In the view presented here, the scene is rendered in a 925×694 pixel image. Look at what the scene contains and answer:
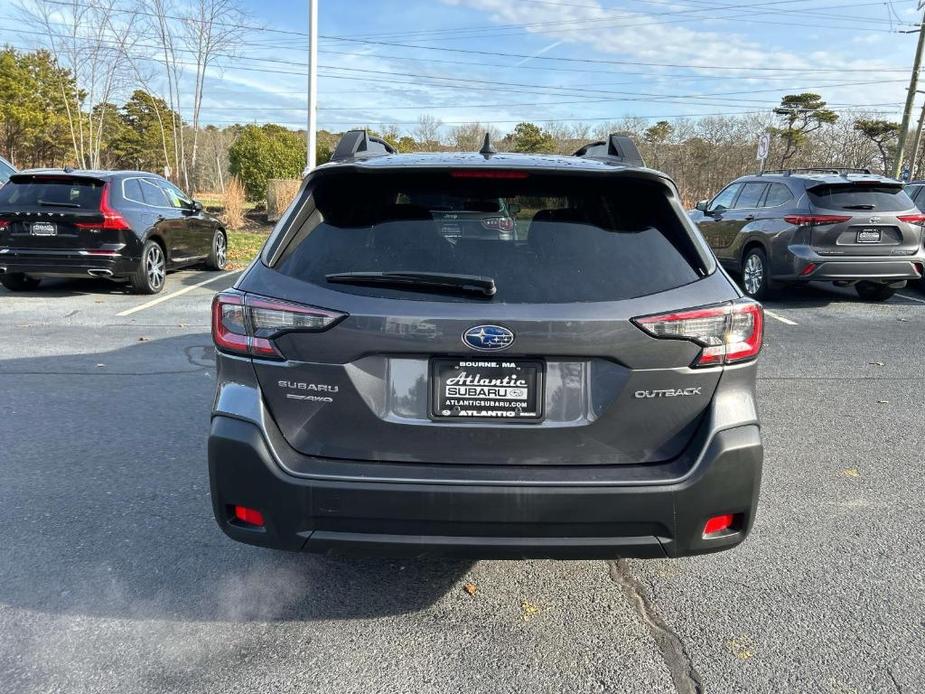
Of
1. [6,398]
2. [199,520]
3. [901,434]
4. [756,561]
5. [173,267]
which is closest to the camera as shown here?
[756,561]

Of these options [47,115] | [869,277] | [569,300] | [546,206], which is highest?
[47,115]

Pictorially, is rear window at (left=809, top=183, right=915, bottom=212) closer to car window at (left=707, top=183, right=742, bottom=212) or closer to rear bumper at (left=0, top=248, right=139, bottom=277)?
car window at (left=707, top=183, right=742, bottom=212)

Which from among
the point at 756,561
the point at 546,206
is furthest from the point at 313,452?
the point at 756,561

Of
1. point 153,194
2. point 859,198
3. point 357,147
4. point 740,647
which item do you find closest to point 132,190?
point 153,194

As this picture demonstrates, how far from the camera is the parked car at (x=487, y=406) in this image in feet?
7.20

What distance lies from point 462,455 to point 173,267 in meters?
9.93

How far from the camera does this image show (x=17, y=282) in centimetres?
971

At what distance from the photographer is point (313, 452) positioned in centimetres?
227

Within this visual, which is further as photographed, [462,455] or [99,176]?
[99,176]

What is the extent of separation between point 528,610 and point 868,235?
8.56 metres

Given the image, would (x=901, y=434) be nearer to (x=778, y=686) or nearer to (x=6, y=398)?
(x=778, y=686)

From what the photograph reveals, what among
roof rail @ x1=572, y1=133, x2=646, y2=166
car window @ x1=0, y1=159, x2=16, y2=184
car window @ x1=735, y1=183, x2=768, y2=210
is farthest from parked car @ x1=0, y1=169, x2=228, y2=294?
car window @ x1=735, y1=183, x2=768, y2=210

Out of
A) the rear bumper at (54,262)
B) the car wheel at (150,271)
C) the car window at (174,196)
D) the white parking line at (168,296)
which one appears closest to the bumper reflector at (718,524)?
the white parking line at (168,296)

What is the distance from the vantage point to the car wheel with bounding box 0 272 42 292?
963cm
